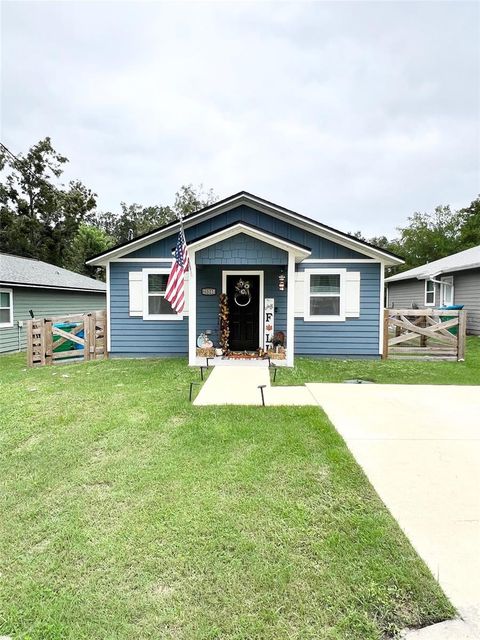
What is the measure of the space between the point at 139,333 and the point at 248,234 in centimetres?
415

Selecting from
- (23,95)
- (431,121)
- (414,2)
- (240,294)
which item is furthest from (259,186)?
(240,294)

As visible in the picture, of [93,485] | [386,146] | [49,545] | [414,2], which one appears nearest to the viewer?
[49,545]

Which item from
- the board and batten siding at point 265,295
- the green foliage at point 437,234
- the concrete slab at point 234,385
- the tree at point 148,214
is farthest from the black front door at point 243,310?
the green foliage at point 437,234

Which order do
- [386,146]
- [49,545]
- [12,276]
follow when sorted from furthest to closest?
[386,146] → [12,276] → [49,545]

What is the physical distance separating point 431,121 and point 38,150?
97.9ft

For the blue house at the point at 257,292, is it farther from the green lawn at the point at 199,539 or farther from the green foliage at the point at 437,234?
the green foliage at the point at 437,234

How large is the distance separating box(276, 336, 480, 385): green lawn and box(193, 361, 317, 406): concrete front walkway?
0.49 meters

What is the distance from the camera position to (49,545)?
7.58 ft

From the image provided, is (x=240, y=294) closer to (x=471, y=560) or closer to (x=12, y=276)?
(x=471, y=560)

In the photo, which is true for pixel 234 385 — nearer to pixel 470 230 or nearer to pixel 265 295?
pixel 265 295

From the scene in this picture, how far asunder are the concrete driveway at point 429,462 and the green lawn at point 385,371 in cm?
83

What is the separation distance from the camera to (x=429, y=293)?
1850 centimetres

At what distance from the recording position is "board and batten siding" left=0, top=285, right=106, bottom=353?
41.1 feet

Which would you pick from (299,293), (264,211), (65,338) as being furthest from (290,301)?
(65,338)
